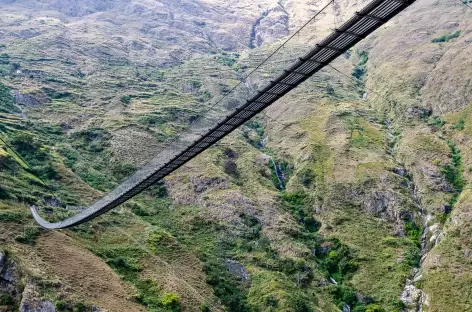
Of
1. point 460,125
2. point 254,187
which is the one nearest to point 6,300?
point 254,187

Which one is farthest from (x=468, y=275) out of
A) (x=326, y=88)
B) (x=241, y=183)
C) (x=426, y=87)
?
(x=326, y=88)

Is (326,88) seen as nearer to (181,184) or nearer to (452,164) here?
(452,164)

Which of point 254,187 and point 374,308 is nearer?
point 374,308

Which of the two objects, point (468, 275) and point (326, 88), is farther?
point (326, 88)

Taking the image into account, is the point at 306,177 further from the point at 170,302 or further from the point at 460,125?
the point at 170,302

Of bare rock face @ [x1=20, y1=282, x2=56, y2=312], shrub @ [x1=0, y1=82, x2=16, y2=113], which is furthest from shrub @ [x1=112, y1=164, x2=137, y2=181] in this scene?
bare rock face @ [x1=20, y1=282, x2=56, y2=312]
